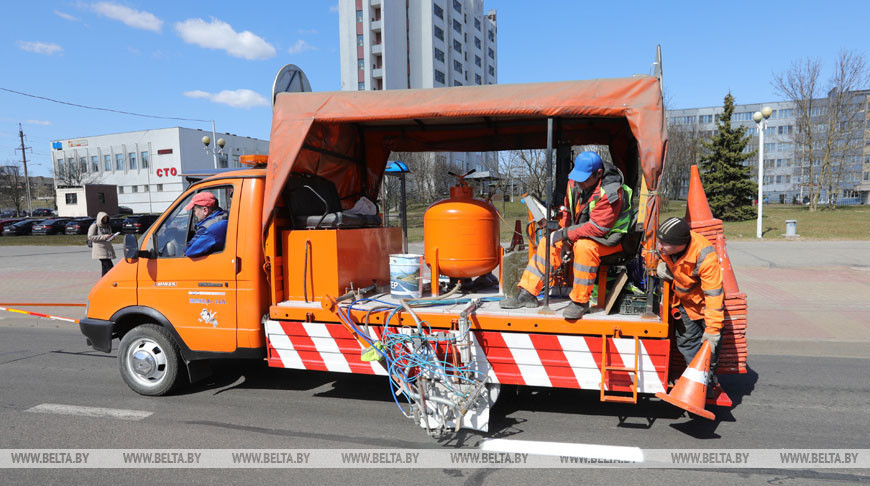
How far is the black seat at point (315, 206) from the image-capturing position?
4762mm

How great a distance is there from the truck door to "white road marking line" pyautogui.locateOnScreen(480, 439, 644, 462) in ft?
8.20

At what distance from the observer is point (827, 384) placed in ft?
17.0

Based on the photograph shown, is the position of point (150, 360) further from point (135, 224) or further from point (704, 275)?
point (135, 224)

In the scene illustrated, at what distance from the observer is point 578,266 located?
13.1 feet

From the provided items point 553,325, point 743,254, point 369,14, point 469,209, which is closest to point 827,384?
point 553,325

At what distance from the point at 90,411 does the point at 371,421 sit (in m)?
2.58

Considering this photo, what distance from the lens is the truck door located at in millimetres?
4555

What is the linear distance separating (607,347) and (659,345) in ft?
1.19

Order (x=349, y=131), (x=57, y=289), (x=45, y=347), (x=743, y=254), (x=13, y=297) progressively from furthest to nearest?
(x=743, y=254) < (x=57, y=289) < (x=13, y=297) < (x=45, y=347) < (x=349, y=131)

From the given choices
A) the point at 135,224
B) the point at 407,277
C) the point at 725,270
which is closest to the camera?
the point at 725,270

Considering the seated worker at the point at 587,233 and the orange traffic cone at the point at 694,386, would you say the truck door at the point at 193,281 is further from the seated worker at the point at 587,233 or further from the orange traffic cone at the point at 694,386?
the orange traffic cone at the point at 694,386

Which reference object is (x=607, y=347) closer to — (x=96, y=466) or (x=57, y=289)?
(x=96, y=466)

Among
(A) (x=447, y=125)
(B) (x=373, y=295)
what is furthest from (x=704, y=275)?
(A) (x=447, y=125)

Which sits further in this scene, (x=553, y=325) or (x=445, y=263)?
(x=445, y=263)
